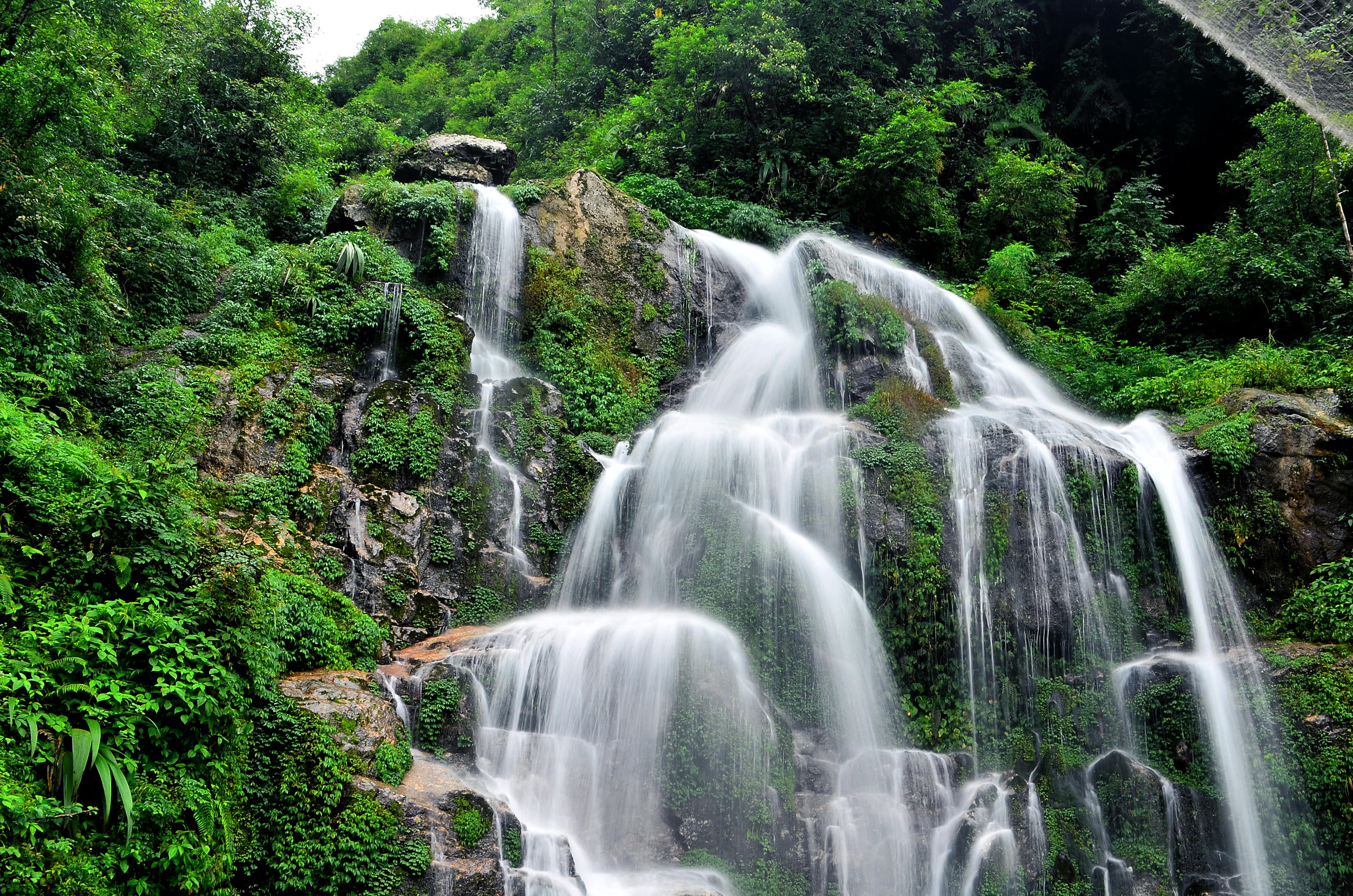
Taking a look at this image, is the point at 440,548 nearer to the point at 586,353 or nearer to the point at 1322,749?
the point at 586,353

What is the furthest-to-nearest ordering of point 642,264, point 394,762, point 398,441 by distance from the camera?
point 642,264
point 398,441
point 394,762

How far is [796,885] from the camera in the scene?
26.3 feet

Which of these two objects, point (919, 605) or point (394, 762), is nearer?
point (394, 762)

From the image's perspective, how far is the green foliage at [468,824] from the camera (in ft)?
22.6

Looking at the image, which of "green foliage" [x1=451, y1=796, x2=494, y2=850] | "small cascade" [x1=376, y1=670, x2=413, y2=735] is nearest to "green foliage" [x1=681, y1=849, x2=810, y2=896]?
"green foliage" [x1=451, y1=796, x2=494, y2=850]

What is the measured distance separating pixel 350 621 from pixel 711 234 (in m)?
11.8

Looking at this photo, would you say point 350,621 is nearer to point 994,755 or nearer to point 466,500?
point 466,500

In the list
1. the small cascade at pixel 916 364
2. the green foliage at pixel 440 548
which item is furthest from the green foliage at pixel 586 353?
the small cascade at pixel 916 364

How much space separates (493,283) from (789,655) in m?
9.02

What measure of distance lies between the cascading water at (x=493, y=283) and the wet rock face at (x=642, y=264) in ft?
1.39

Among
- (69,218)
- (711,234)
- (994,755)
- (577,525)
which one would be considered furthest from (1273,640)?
(69,218)

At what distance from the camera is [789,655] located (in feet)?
31.3

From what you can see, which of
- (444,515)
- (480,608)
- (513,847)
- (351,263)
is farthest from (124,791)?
(351,263)

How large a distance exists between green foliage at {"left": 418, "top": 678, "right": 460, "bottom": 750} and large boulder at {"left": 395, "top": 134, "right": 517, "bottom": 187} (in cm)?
1281
